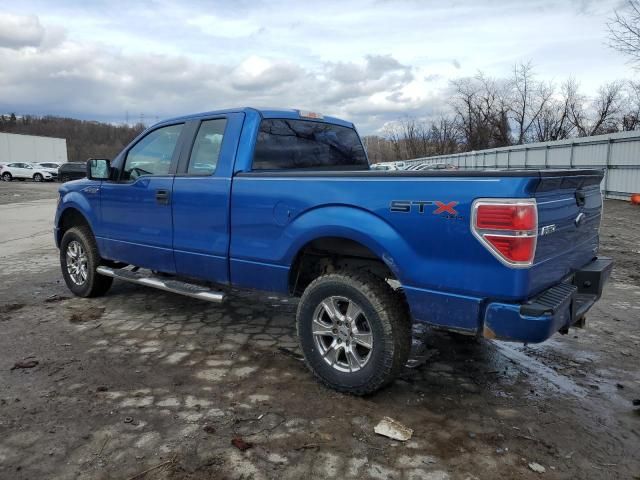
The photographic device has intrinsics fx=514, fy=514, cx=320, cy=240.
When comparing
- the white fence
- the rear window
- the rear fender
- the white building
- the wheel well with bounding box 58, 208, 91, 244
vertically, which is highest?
the white building

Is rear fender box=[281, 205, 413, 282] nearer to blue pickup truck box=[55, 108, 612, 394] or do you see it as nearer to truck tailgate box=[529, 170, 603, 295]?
blue pickup truck box=[55, 108, 612, 394]

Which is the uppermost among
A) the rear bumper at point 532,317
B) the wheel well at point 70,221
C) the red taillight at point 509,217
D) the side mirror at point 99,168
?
the side mirror at point 99,168

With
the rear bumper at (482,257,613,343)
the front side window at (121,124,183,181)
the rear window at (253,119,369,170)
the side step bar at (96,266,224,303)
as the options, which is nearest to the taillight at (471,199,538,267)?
the rear bumper at (482,257,613,343)

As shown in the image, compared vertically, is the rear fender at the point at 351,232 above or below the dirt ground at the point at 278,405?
above

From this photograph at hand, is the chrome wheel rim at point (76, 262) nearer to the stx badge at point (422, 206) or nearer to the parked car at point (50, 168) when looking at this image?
the stx badge at point (422, 206)

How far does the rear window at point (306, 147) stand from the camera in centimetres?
427

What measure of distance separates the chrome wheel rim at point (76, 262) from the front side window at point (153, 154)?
1213 millimetres

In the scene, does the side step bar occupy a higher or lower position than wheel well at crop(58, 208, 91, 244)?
lower

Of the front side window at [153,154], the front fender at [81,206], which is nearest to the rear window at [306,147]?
the front side window at [153,154]

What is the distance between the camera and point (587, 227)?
12.1 ft

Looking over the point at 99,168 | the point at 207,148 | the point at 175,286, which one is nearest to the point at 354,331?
the point at 175,286

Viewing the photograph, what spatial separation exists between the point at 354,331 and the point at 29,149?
→ 7960cm

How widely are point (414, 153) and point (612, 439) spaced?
69.2 meters

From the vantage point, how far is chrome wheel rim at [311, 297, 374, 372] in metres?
3.40
